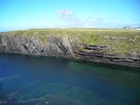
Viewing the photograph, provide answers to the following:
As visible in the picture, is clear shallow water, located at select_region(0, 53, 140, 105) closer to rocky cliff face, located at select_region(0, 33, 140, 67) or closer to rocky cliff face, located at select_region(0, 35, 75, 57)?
rocky cliff face, located at select_region(0, 33, 140, 67)

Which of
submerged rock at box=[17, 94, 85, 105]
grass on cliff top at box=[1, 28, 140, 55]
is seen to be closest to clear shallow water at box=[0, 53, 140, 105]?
submerged rock at box=[17, 94, 85, 105]

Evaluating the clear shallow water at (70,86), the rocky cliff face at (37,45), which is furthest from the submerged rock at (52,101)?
the rocky cliff face at (37,45)

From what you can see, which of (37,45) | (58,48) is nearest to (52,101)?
(58,48)

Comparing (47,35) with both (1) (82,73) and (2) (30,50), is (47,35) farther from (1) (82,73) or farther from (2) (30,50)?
(1) (82,73)

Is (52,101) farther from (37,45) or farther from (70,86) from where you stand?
(37,45)

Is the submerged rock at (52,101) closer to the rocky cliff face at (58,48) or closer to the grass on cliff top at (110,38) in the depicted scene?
the rocky cliff face at (58,48)

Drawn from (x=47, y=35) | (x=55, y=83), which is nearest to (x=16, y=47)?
(x=47, y=35)
